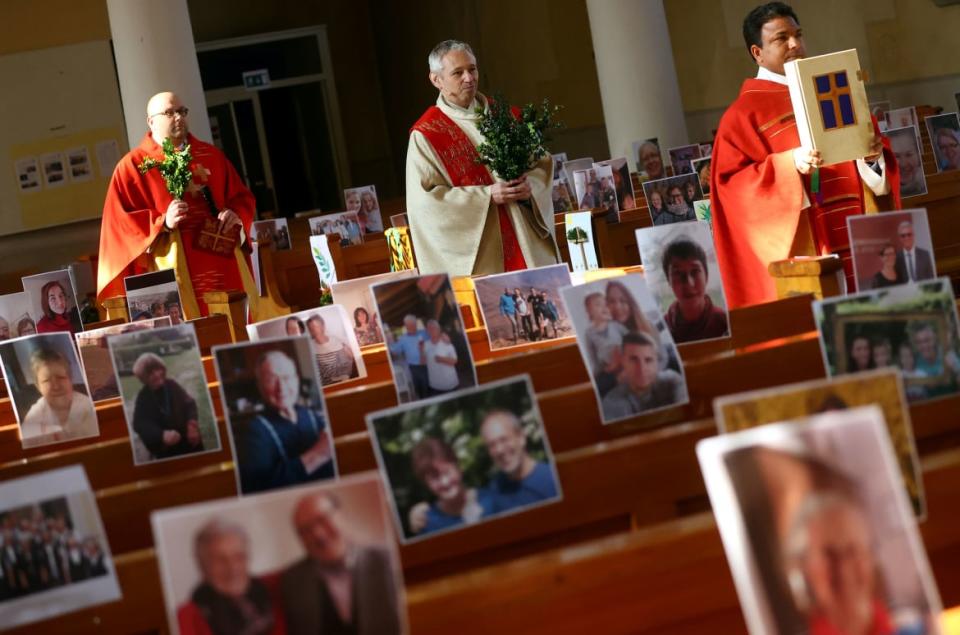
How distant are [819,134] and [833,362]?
2313mm

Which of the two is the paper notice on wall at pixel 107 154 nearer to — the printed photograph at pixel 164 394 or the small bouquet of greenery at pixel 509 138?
the small bouquet of greenery at pixel 509 138

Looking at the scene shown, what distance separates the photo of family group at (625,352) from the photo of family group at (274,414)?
56 cm

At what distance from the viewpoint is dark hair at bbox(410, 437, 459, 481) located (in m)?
2.01

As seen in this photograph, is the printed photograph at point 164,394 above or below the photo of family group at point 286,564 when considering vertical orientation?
above

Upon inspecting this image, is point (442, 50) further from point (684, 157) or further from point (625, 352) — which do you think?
point (684, 157)

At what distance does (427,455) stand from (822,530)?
78 centimetres

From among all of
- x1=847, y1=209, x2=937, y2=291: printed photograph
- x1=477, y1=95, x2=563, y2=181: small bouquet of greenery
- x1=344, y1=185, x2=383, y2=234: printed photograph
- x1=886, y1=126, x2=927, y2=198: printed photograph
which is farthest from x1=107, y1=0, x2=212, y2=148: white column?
x1=847, y1=209, x2=937, y2=291: printed photograph

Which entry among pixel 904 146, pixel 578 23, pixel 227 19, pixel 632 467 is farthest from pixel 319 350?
pixel 227 19

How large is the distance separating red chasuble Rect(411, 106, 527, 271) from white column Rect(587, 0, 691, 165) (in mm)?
6487

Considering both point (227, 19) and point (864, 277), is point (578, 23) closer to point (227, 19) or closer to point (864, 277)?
point (227, 19)

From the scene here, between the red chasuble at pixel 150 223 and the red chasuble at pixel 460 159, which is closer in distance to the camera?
the red chasuble at pixel 460 159

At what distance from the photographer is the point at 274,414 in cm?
252

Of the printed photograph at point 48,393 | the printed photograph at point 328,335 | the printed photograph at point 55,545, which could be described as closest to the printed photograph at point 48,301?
the printed photograph at point 48,393

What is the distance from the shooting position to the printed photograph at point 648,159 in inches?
450
